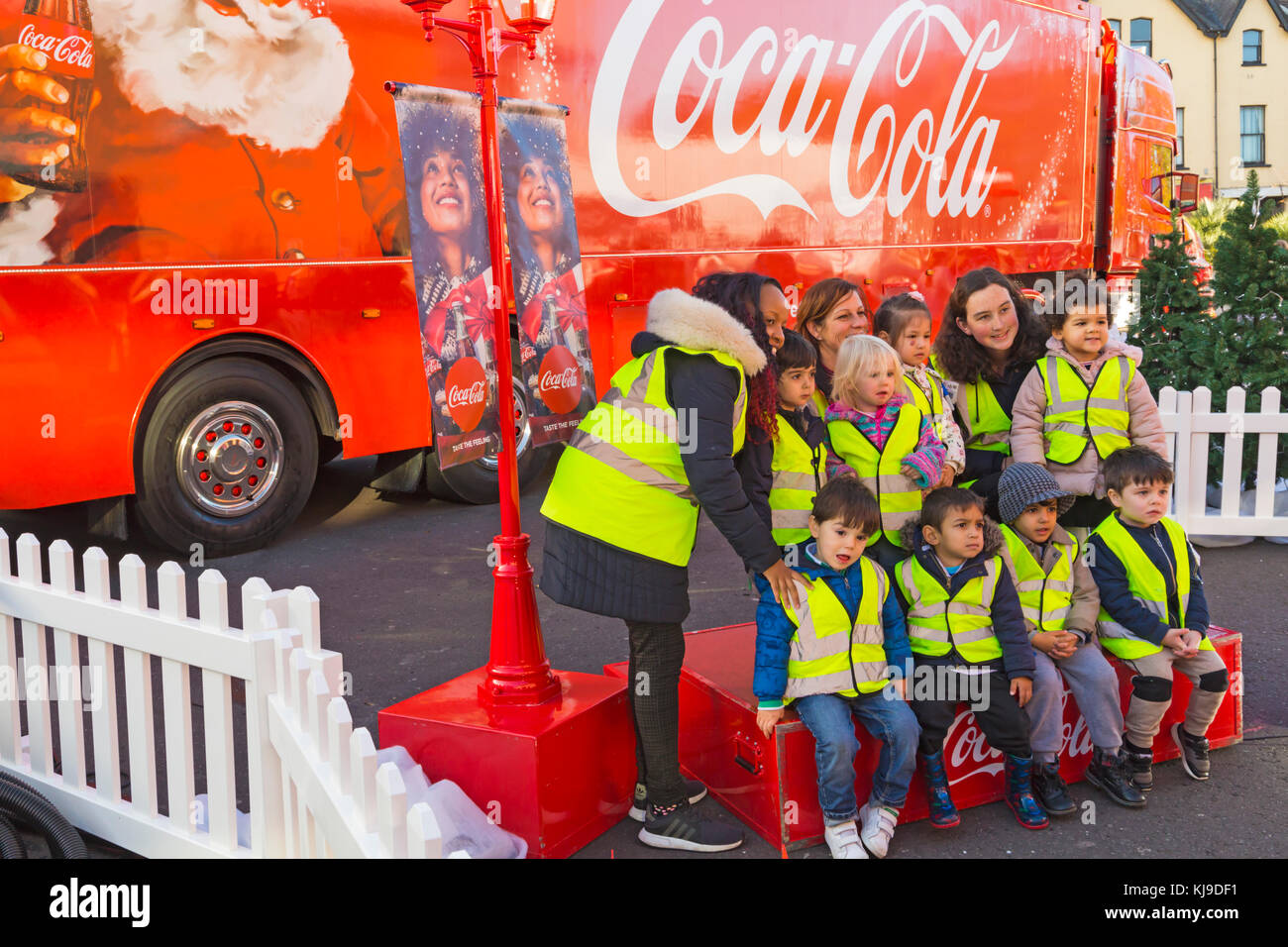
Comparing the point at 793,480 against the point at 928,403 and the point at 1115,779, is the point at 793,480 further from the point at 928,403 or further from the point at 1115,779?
the point at 1115,779

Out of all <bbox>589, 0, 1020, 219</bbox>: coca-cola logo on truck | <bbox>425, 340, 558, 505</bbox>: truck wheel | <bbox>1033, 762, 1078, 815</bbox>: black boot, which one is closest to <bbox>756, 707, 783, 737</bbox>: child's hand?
<bbox>1033, 762, 1078, 815</bbox>: black boot

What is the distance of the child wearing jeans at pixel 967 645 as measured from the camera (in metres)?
3.79

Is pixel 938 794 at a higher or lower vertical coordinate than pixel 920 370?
lower

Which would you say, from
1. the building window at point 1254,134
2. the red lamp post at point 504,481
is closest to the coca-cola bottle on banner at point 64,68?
the red lamp post at point 504,481

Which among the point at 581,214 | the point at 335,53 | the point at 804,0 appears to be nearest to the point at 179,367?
the point at 335,53

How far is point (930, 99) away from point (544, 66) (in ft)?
12.9

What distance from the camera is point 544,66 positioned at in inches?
318

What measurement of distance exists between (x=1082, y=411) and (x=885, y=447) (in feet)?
2.92

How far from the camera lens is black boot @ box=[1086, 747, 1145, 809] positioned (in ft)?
12.9

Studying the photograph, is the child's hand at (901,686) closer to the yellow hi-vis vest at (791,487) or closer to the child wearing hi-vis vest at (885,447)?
the child wearing hi-vis vest at (885,447)

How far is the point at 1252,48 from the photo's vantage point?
142 ft

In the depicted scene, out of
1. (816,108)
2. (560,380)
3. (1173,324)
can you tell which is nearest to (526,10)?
(560,380)

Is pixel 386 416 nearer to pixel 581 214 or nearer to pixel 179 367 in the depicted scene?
pixel 179 367

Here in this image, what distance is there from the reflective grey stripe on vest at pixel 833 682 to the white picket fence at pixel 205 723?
4.51 ft
